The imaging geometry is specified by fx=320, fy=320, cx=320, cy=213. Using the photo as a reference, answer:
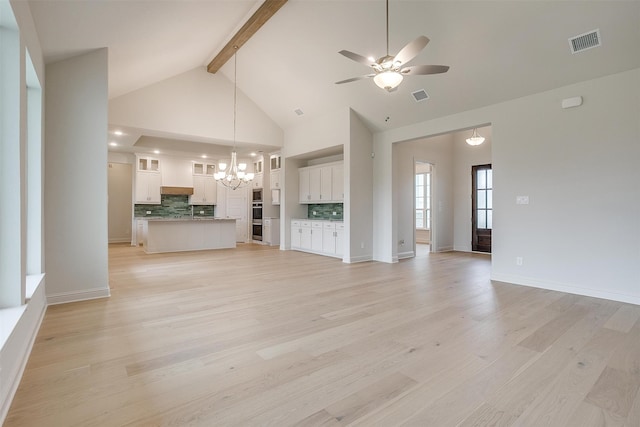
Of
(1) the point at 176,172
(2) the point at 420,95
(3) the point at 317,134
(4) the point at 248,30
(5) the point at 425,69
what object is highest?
(4) the point at 248,30

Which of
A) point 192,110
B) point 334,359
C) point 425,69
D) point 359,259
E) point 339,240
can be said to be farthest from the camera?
point 339,240

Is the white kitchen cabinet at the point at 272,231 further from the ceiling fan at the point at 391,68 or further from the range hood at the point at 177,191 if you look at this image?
the ceiling fan at the point at 391,68

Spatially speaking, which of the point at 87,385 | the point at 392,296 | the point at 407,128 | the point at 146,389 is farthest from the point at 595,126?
the point at 87,385

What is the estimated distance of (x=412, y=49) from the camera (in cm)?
311

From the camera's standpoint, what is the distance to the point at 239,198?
10688 millimetres

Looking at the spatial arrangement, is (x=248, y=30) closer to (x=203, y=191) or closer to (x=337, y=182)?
(x=337, y=182)

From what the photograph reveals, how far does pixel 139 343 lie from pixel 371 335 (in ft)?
6.10

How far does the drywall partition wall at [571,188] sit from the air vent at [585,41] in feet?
1.84

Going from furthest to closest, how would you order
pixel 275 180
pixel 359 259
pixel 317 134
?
pixel 275 180
pixel 317 134
pixel 359 259

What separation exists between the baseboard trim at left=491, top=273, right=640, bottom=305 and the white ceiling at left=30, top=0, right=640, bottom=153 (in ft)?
8.85

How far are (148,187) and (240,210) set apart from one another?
9.20 feet

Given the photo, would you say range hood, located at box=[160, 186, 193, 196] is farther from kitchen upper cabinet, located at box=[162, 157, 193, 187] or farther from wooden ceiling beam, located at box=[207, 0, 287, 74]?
wooden ceiling beam, located at box=[207, 0, 287, 74]

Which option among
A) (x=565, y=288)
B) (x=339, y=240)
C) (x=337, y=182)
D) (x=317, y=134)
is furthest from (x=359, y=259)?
(x=565, y=288)

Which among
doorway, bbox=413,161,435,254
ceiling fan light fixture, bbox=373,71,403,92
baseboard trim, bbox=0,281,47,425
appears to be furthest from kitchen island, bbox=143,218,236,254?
ceiling fan light fixture, bbox=373,71,403,92
